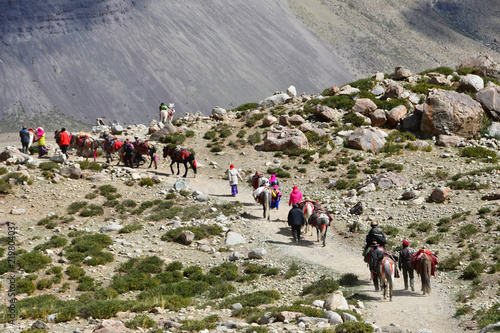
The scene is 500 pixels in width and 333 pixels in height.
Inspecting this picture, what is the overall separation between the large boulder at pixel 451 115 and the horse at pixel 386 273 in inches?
873

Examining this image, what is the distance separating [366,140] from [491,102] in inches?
412

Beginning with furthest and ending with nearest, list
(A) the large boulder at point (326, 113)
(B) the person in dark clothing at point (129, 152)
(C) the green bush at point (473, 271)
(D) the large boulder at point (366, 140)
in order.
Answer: (A) the large boulder at point (326, 113) < (D) the large boulder at point (366, 140) < (B) the person in dark clothing at point (129, 152) < (C) the green bush at point (473, 271)

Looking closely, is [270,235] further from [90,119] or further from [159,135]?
[90,119]

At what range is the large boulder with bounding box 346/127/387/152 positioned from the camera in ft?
117

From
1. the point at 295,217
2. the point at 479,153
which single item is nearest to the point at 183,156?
the point at 295,217

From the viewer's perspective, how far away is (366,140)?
35.8 meters

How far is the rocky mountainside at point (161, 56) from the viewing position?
79.6m

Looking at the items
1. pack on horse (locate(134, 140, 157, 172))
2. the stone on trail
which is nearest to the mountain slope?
pack on horse (locate(134, 140, 157, 172))

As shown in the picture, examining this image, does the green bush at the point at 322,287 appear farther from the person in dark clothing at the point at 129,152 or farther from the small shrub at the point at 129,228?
the person in dark clothing at the point at 129,152

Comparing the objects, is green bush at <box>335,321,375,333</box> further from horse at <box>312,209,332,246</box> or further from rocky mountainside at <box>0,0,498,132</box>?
rocky mountainside at <box>0,0,498,132</box>

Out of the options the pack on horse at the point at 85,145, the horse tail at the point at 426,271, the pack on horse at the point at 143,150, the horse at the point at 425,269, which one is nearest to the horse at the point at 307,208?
the horse at the point at 425,269

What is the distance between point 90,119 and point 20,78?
13.3m

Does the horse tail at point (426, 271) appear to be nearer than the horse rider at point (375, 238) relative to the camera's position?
Yes

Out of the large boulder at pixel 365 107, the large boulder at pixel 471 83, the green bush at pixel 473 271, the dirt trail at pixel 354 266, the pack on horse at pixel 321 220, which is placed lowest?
the dirt trail at pixel 354 266
